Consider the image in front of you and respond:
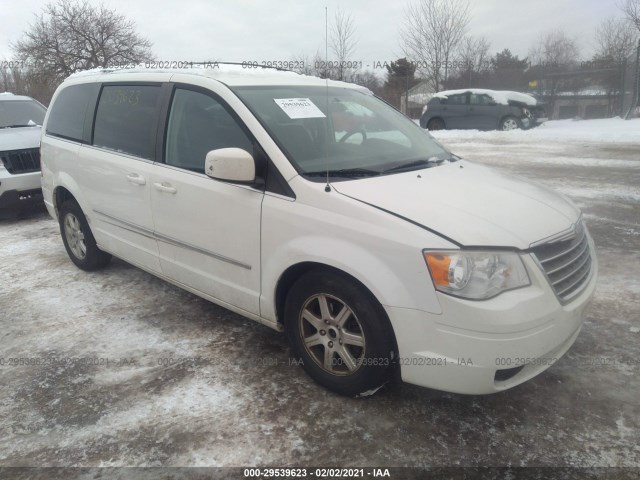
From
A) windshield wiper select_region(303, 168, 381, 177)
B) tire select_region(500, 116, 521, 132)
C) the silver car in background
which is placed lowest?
windshield wiper select_region(303, 168, 381, 177)

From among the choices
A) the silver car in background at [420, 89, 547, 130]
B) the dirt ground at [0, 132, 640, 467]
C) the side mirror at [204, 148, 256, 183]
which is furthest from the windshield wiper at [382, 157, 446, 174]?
the silver car in background at [420, 89, 547, 130]

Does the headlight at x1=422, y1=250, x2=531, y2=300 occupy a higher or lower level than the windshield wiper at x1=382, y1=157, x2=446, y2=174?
lower

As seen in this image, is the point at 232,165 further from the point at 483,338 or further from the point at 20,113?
the point at 20,113

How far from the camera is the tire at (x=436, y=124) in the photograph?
19.4m

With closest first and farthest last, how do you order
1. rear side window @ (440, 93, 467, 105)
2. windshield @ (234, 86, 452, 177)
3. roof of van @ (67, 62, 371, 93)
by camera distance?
1. windshield @ (234, 86, 452, 177)
2. roof of van @ (67, 62, 371, 93)
3. rear side window @ (440, 93, 467, 105)

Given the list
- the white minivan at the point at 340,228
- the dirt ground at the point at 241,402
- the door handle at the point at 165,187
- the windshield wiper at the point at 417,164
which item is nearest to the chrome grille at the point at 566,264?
the white minivan at the point at 340,228

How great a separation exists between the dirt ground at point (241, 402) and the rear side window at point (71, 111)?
62.5 inches

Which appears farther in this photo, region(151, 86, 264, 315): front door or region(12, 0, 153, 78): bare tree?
region(12, 0, 153, 78): bare tree

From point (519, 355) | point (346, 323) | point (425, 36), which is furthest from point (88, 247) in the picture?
point (425, 36)

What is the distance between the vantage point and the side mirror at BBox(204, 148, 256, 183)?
2.74 meters

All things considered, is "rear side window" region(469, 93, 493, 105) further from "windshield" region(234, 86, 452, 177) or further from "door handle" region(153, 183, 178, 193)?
"door handle" region(153, 183, 178, 193)

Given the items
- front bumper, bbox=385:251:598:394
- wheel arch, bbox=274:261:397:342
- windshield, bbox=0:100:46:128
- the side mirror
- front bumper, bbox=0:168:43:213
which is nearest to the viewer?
front bumper, bbox=385:251:598:394

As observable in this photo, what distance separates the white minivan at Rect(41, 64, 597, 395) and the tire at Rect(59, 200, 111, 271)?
58cm

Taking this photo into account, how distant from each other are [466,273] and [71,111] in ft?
13.5
